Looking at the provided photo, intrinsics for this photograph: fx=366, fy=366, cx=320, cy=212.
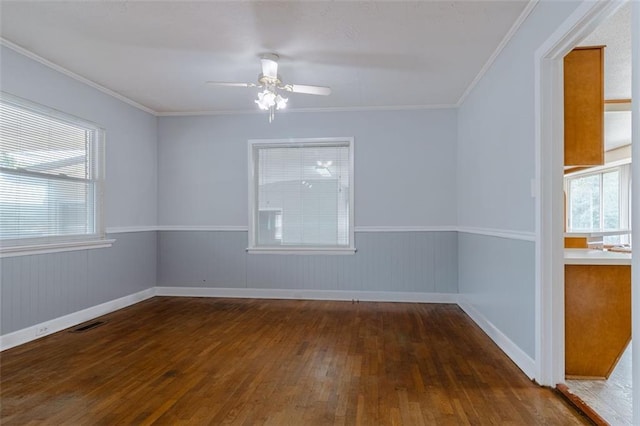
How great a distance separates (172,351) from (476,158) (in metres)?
3.39

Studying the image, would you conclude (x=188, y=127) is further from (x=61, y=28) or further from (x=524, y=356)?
(x=524, y=356)

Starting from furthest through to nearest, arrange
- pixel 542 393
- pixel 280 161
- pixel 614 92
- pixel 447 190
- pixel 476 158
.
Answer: pixel 280 161 < pixel 447 190 < pixel 614 92 < pixel 476 158 < pixel 542 393

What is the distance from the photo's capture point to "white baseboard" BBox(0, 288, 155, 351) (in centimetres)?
305

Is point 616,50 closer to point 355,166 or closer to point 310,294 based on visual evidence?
point 355,166

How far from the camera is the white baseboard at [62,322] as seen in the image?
3051mm

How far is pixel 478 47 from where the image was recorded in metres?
3.08

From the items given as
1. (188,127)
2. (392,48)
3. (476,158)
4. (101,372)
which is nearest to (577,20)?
(392,48)

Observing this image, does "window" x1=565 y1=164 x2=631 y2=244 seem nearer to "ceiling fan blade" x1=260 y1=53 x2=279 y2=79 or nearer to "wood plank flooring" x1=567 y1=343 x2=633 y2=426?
"wood plank flooring" x1=567 y1=343 x2=633 y2=426

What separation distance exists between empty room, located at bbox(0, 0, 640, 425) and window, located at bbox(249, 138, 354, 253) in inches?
1.2

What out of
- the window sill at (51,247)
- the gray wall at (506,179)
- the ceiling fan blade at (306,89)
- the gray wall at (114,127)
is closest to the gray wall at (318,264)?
the gray wall at (506,179)

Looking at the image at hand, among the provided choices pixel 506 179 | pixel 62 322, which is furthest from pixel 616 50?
pixel 62 322

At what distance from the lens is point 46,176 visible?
344 cm

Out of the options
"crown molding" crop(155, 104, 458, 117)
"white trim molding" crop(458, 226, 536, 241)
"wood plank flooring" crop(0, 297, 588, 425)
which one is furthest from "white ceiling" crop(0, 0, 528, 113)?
"wood plank flooring" crop(0, 297, 588, 425)

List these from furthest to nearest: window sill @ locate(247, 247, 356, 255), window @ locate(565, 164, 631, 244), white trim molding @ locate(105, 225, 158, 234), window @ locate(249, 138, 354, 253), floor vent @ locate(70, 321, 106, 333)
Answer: window @ locate(565, 164, 631, 244) → window @ locate(249, 138, 354, 253) → window sill @ locate(247, 247, 356, 255) → white trim molding @ locate(105, 225, 158, 234) → floor vent @ locate(70, 321, 106, 333)
